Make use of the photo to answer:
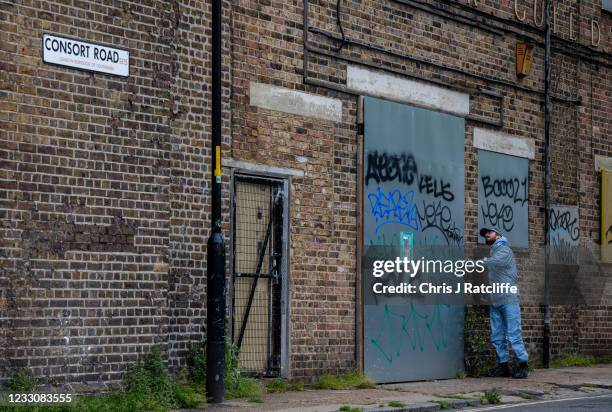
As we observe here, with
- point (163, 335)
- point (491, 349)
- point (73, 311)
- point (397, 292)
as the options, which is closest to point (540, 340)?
point (491, 349)

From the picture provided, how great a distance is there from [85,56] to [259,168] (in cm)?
302

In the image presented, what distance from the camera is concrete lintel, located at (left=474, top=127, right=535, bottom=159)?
18.9 metres

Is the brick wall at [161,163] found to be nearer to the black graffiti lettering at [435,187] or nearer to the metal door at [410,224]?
the metal door at [410,224]

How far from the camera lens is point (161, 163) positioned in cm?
1368

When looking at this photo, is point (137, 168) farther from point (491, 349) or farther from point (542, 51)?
point (542, 51)

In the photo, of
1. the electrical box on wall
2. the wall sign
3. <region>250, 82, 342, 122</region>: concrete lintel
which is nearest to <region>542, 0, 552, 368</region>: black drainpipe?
the electrical box on wall

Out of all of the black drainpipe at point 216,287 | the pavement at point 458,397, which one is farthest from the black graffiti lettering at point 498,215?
the black drainpipe at point 216,287

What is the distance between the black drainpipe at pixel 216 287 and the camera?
13031 millimetres

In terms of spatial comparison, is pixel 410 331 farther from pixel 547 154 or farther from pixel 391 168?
pixel 547 154

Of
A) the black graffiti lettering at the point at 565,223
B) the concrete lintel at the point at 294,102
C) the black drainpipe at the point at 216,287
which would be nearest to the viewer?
the black drainpipe at the point at 216,287

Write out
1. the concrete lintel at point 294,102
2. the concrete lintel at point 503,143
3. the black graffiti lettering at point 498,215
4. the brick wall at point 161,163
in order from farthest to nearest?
the black graffiti lettering at point 498,215, the concrete lintel at point 503,143, the concrete lintel at point 294,102, the brick wall at point 161,163

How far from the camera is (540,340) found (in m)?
20.0

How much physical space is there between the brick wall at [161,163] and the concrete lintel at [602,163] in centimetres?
355

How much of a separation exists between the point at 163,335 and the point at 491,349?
681cm
